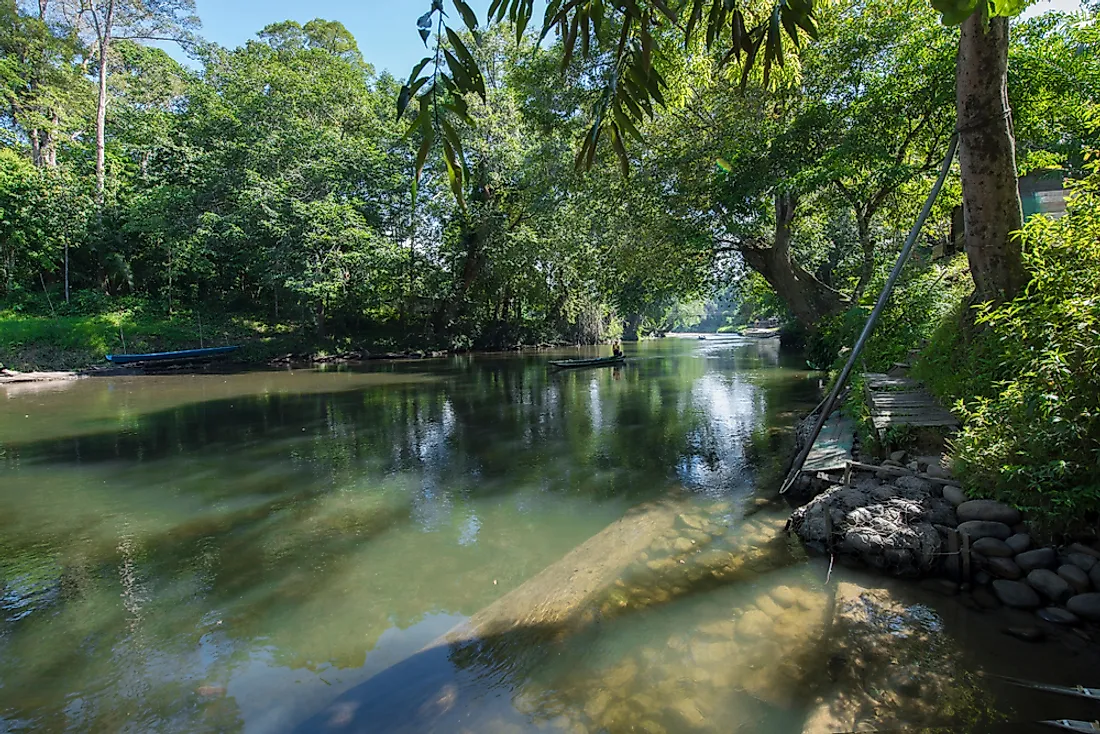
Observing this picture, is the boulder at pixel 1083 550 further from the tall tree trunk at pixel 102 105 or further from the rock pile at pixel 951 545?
the tall tree trunk at pixel 102 105

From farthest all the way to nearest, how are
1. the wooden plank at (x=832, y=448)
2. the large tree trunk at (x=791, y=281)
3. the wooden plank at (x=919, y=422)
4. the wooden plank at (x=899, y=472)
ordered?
the large tree trunk at (x=791, y=281)
the wooden plank at (x=832, y=448)
the wooden plank at (x=919, y=422)
the wooden plank at (x=899, y=472)

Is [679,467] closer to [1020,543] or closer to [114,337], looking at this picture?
[1020,543]

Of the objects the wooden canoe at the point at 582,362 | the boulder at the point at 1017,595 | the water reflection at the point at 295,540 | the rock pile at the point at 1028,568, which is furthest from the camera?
the wooden canoe at the point at 582,362

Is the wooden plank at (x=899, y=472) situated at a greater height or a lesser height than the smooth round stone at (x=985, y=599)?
greater

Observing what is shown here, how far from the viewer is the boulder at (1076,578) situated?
3.68m

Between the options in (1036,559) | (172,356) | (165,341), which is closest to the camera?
(1036,559)

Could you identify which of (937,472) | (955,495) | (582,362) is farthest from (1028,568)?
(582,362)

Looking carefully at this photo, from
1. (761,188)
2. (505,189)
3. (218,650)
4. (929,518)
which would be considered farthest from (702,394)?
(505,189)

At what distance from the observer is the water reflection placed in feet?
11.3

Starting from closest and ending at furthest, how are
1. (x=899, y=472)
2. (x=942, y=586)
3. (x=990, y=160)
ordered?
(x=942, y=586), (x=899, y=472), (x=990, y=160)

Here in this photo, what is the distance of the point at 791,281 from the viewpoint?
1416 cm

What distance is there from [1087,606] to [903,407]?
291cm

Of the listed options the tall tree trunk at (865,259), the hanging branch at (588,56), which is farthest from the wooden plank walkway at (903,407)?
the tall tree trunk at (865,259)

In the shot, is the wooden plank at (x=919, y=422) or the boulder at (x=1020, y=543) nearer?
the boulder at (x=1020, y=543)
